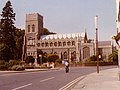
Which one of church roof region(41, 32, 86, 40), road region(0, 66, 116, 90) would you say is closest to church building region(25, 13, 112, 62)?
church roof region(41, 32, 86, 40)

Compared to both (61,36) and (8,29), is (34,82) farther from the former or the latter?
(61,36)

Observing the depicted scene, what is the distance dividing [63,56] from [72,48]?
5740 millimetres

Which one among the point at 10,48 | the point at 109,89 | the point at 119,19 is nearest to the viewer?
the point at 109,89

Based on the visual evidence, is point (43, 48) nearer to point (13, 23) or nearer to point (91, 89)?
point (13, 23)

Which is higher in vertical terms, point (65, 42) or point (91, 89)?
point (65, 42)

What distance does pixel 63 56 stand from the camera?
532 ft

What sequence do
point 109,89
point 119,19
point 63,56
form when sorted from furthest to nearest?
1. point 63,56
2. point 119,19
3. point 109,89

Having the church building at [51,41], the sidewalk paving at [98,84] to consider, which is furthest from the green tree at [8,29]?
the church building at [51,41]

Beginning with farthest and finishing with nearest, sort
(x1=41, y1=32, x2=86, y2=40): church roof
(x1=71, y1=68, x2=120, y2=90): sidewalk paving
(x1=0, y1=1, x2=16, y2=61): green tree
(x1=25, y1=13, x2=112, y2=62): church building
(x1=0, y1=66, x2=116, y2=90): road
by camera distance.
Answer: (x1=41, y1=32, x2=86, y2=40): church roof → (x1=25, y1=13, x2=112, y2=62): church building → (x1=0, y1=1, x2=16, y2=61): green tree → (x1=0, y1=66, x2=116, y2=90): road → (x1=71, y1=68, x2=120, y2=90): sidewalk paving

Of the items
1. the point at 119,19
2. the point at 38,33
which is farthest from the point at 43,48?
the point at 119,19

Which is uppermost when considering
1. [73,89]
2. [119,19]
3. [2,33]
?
[2,33]

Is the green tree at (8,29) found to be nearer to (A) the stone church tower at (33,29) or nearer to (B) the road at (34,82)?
(B) the road at (34,82)

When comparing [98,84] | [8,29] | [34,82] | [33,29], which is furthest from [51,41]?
[98,84]

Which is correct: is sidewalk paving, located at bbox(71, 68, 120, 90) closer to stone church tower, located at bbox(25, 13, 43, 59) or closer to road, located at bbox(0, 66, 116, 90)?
road, located at bbox(0, 66, 116, 90)
